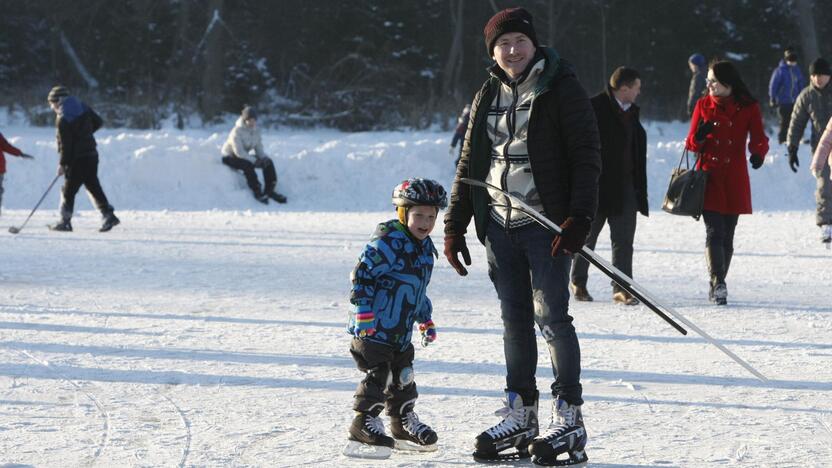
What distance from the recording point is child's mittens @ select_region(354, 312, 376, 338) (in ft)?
13.7

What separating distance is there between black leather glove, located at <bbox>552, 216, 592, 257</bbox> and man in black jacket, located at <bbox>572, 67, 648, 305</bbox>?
373cm

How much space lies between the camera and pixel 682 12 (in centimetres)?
3216

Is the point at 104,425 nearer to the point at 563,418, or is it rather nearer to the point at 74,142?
the point at 563,418

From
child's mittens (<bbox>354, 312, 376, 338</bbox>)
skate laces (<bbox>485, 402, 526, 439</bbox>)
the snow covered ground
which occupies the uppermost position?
child's mittens (<bbox>354, 312, 376, 338</bbox>)

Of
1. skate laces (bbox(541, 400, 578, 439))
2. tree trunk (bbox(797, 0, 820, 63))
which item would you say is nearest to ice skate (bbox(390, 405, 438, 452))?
skate laces (bbox(541, 400, 578, 439))

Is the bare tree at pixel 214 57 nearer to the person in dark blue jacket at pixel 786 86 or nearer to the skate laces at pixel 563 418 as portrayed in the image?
the person in dark blue jacket at pixel 786 86

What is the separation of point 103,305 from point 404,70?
24003mm

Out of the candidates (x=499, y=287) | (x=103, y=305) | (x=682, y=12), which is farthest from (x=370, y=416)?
(x=682, y=12)

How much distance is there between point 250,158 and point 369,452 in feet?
43.0

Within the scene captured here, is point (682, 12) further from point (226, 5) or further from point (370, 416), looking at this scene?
point (370, 416)

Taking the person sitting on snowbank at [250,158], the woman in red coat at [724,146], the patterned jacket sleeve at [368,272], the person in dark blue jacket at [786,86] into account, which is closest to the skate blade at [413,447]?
the patterned jacket sleeve at [368,272]

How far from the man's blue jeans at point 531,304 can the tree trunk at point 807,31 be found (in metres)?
26.5

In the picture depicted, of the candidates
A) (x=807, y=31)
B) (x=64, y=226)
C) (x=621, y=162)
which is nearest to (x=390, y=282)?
(x=621, y=162)

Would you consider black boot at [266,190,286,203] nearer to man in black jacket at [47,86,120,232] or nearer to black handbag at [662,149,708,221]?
man in black jacket at [47,86,120,232]
